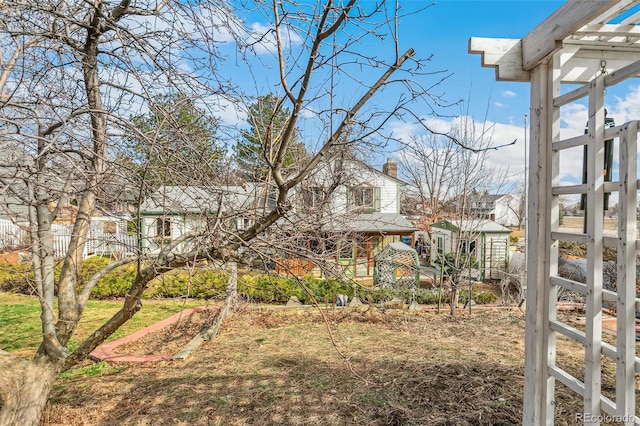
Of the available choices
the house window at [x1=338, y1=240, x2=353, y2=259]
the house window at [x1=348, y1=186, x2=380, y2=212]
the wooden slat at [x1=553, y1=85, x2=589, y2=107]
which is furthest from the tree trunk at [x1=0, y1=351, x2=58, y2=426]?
the wooden slat at [x1=553, y1=85, x2=589, y2=107]

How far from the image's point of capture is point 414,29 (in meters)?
2.54

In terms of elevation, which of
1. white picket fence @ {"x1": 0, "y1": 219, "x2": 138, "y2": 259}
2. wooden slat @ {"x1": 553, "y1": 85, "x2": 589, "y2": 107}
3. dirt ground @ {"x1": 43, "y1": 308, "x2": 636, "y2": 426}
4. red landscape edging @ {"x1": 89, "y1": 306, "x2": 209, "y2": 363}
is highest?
wooden slat @ {"x1": 553, "y1": 85, "x2": 589, "y2": 107}

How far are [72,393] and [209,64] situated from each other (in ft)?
11.3

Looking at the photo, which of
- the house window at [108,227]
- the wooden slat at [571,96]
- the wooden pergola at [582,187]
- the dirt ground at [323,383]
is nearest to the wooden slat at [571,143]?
the wooden pergola at [582,187]

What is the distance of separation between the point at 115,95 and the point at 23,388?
211 cm

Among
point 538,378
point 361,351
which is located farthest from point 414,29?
point 361,351

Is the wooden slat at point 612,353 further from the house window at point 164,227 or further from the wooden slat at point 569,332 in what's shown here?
the house window at point 164,227

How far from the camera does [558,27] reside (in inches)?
79.3

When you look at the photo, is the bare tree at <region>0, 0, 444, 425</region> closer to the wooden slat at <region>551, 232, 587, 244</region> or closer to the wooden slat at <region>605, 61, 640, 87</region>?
the wooden slat at <region>605, 61, 640, 87</region>

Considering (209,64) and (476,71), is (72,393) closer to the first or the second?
(209,64)

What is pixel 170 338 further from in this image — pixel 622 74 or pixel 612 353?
pixel 622 74

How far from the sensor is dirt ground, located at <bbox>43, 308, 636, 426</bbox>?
3.14 meters

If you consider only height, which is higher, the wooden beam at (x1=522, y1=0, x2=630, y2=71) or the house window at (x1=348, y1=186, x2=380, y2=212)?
the wooden beam at (x1=522, y1=0, x2=630, y2=71)

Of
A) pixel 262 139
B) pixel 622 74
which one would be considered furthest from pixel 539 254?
pixel 262 139
